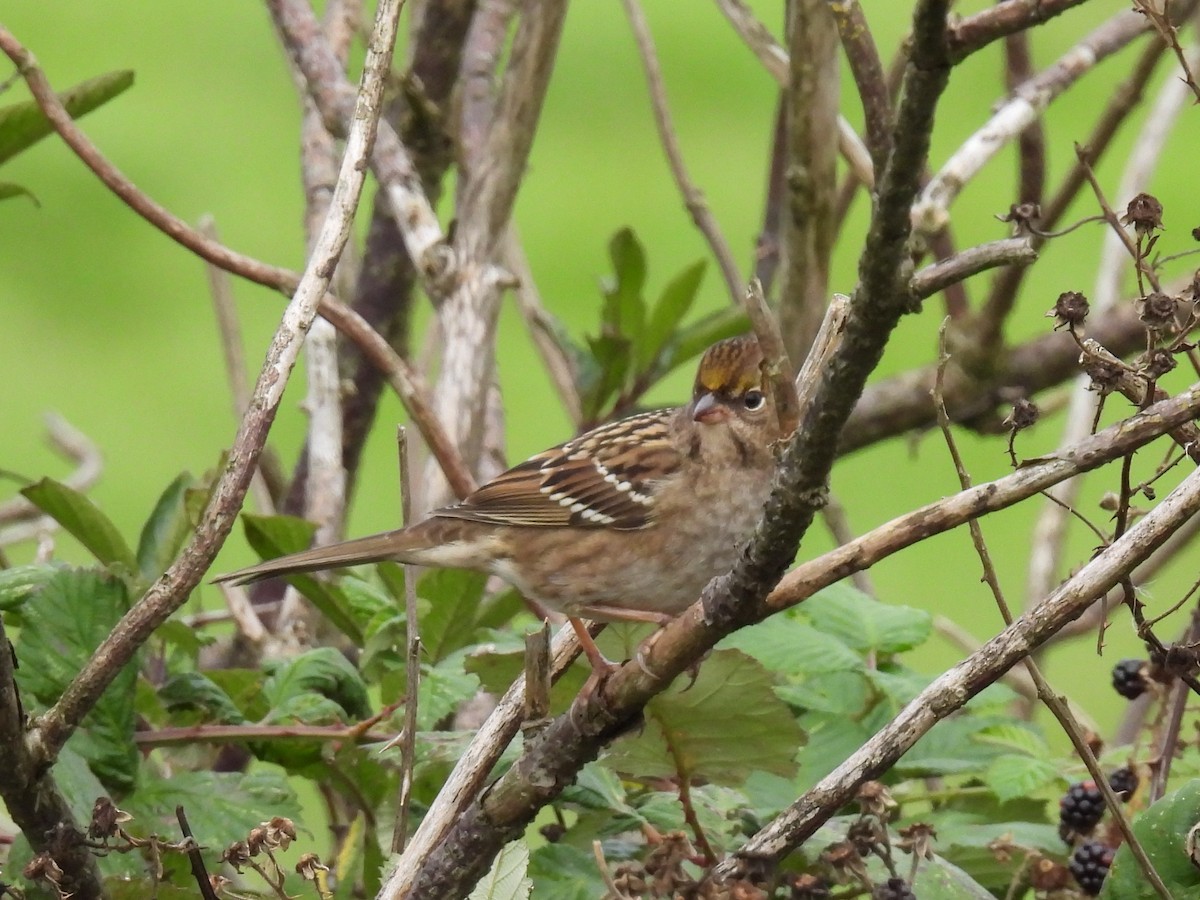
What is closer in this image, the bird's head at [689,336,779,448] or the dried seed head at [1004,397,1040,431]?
the dried seed head at [1004,397,1040,431]

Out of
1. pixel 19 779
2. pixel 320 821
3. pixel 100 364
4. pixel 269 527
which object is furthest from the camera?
pixel 100 364

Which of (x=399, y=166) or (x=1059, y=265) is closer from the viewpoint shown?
(x=399, y=166)

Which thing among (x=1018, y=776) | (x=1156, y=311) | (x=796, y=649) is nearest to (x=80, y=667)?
(x=796, y=649)

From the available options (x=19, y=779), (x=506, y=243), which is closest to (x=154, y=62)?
(x=506, y=243)

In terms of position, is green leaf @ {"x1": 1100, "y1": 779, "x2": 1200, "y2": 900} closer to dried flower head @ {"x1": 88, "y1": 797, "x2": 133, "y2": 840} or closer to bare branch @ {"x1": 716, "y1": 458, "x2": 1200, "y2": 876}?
bare branch @ {"x1": 716, "y1": 458, "x2": 1200, "y2": 876}

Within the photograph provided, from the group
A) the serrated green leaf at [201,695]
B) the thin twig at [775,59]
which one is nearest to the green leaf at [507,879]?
the serrated green leaf at [201,695]

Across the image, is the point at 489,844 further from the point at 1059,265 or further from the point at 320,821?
the point at 1059,265

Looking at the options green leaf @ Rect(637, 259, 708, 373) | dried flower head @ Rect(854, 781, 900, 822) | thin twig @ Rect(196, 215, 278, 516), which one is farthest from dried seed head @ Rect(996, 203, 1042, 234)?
thin twig @ Rect(196, 215, 278, 516)

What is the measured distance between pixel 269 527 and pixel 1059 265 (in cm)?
769

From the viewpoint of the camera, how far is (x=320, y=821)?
5758mm

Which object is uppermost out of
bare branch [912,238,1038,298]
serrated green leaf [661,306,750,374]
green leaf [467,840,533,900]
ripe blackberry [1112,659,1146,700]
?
bare branch [912,238,1038,298]

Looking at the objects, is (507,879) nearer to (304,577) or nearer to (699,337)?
(304,577)

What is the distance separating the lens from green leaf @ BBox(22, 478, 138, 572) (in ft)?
7.11

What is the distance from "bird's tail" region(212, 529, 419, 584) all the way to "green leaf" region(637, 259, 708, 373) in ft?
2.29
